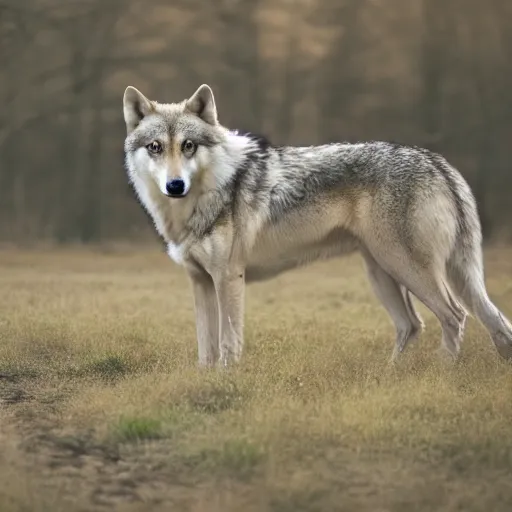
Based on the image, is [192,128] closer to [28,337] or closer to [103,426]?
[103,426]

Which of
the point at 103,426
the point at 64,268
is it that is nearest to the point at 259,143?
the point at 103,426

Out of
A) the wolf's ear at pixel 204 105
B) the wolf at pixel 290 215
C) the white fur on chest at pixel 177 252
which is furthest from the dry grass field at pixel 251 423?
the wolf's ear at pixel 204 105

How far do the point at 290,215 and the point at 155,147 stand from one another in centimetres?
120

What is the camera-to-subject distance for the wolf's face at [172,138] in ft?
17.8

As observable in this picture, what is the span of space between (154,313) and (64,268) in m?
4.86

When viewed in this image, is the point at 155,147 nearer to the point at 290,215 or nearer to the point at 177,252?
the point at 177,252

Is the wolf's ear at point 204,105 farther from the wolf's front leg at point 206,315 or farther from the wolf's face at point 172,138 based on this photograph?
the wolf's front leg at point 206,315

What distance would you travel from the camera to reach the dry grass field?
3.46 metres

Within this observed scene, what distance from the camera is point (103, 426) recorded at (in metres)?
4.54

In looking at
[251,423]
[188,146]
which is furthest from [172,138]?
[251,423]

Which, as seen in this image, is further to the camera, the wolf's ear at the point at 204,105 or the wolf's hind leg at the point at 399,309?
the wolf's hind leg at the point at 399,309

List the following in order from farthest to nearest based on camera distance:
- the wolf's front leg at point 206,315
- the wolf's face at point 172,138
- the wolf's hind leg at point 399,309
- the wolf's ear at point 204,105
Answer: the wolf's hind leg at point 399,309 → the wolf's front leg at point 206,315 → the wolf's ear at point 204,105 → the wolf's face at point 172,138

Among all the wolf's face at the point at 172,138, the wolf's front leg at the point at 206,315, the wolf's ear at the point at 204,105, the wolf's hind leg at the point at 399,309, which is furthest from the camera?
the wolf's hind leg at the point at 399,309

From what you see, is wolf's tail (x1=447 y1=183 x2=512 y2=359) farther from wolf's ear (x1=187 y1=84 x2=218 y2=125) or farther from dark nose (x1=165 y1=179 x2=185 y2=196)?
dark nose (x1=165 y1=179 x2=185 y2=196)
